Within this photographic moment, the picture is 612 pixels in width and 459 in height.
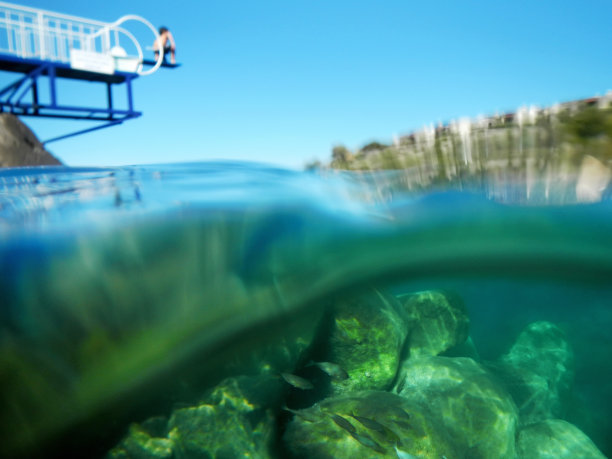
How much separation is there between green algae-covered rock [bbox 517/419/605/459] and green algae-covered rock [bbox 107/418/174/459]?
243 inches

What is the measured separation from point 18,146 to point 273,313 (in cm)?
1463

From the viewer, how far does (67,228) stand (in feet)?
13.9

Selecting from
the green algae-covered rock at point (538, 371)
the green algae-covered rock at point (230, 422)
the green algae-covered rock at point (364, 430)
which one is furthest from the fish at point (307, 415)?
the green algae-covered rock at point (538, 371)

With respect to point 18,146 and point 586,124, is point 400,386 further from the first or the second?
point 18,146

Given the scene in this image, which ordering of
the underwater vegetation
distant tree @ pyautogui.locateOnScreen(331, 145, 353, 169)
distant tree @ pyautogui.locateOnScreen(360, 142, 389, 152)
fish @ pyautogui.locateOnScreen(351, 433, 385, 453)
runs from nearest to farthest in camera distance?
fish @ pyautogui.locateOnScreen(351, 433, 385, 453) < the underwater vegetation < distant tree @ pyautogui.locateOnScreen(360, 142, 389, 152) < distant tree @ pyautogui.locateOnScreen(331, 145, 353, 169)

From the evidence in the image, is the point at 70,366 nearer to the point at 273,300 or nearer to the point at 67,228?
the point at 67,228

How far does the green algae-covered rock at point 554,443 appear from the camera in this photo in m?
6.57

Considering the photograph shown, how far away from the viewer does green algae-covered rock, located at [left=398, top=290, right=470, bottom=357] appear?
27.3 feet

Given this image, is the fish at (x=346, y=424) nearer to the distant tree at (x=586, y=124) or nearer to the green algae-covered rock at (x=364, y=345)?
the green algae-covered rock at (x=364, y=345)

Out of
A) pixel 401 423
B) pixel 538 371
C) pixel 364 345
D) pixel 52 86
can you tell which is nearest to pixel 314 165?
pixel 364 345

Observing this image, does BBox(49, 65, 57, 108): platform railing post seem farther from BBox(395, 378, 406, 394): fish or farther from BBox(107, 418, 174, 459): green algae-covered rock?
BBox(395, 378, 406, 394): fish

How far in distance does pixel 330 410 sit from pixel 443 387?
256 centimetres

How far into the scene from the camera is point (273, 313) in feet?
18.9

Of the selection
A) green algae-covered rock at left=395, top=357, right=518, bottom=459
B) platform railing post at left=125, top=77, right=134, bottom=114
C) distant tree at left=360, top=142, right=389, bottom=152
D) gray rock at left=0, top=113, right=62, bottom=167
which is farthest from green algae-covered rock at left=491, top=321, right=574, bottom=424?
gray rock at left=0, top=113, right=62, bottom=167
